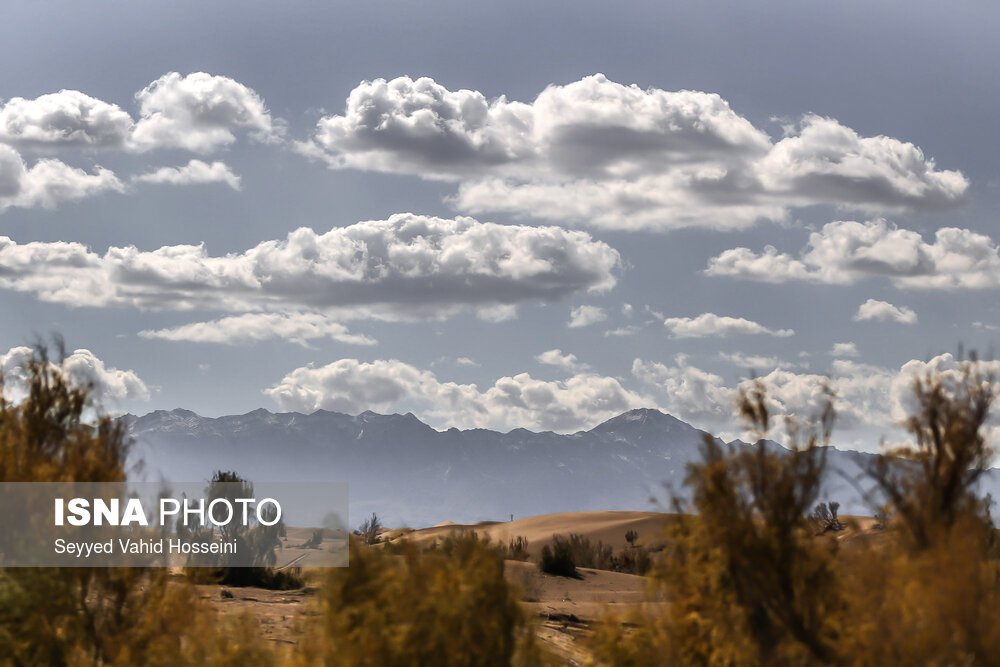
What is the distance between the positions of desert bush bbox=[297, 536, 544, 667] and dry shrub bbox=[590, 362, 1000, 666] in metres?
1.71

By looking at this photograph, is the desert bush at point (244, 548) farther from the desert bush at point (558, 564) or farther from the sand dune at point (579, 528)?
the sand dune at point (579, 528)

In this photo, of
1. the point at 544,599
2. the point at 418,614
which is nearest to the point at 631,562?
the point at 544,599

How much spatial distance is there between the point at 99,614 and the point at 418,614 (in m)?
3.88

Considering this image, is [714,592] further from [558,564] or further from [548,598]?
[558,564]

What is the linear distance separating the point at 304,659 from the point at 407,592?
37.5 inches

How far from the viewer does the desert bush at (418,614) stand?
6.87 metres

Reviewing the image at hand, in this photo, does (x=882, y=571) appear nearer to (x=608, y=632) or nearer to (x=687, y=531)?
(x=687, y=531)

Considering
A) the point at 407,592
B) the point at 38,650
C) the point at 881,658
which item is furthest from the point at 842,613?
the point at 38,650

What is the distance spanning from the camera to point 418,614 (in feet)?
22.7

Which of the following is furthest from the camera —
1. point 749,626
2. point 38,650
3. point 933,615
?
point 38,650

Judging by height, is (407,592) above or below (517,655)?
above

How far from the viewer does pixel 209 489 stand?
24.4 metres

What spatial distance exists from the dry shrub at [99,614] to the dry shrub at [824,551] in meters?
3.74

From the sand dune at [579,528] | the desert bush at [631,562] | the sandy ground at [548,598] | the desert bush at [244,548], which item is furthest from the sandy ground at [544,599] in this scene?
the desert bush at [631,562]
